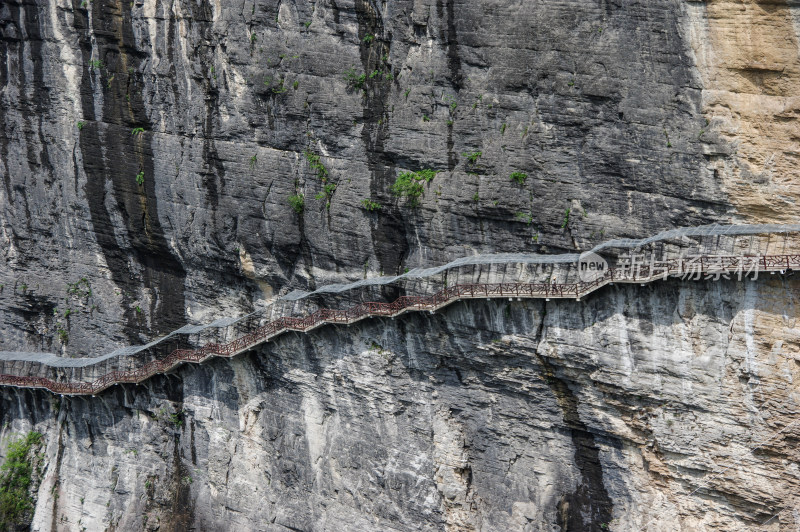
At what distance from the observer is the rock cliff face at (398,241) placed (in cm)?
1816

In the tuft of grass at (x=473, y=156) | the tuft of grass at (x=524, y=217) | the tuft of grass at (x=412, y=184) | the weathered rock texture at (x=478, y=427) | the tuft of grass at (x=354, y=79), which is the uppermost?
the tuft of grass at (x=354, y=79)

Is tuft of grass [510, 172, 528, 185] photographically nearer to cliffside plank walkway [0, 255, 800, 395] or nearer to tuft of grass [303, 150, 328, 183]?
cliffside plank walkway [0, 255, 800, 395]

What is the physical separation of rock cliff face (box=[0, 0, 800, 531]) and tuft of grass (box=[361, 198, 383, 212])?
0.10 m

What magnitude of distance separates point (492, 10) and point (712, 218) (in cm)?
603

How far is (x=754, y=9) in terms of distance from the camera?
17.3 m

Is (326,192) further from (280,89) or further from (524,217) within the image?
(524,217)

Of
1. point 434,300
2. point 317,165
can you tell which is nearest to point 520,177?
point 434,300

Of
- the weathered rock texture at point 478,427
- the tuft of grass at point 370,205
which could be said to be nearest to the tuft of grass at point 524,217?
the weathered rock texture at point 478,427

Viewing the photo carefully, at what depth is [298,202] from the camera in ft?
73.0

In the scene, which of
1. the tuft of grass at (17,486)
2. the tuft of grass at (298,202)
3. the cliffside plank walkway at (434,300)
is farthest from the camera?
the tuft of grass at (17,486)

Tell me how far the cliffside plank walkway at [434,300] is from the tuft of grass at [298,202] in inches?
94.4

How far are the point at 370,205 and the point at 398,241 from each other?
101 cm

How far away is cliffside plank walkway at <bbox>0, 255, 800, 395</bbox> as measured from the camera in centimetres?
1775

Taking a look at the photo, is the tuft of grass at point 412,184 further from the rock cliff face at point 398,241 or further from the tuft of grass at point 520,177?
the tuft of grass at point 520,177
